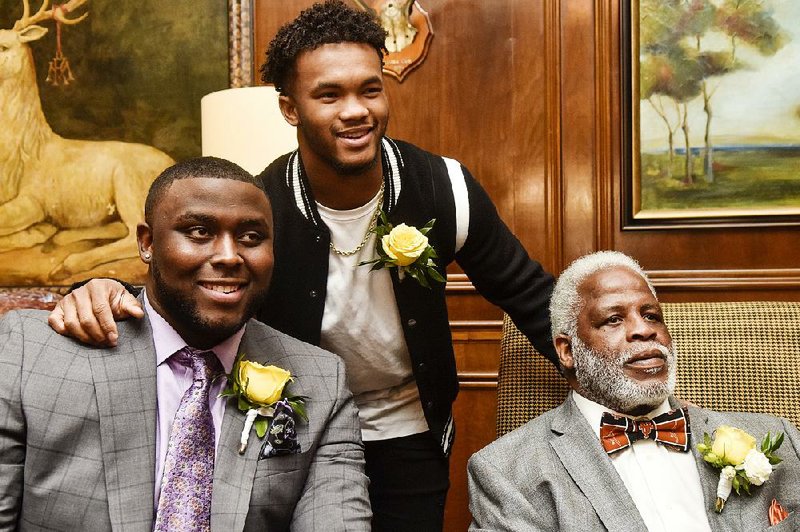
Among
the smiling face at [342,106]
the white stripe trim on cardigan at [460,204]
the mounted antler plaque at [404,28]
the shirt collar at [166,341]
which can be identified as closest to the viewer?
the shirt collar at [166,341]

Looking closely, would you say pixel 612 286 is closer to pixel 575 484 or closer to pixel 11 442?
pixel 575 484

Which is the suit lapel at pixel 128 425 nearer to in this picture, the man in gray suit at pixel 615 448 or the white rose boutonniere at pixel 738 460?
the man in gray suit at pixel 615 448

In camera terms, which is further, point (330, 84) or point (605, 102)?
point (605, 102)

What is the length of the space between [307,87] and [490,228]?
0.77m

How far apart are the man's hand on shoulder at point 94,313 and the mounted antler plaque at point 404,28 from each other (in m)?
2.38

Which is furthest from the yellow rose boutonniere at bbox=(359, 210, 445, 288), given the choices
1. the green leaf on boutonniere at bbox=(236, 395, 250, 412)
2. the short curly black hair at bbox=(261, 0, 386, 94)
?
the green leaf on boutonniere at bbox=(236, 395, 250, 412)

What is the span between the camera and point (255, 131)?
329 centimetres

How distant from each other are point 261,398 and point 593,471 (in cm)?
100

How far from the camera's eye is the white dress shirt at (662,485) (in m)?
2.26

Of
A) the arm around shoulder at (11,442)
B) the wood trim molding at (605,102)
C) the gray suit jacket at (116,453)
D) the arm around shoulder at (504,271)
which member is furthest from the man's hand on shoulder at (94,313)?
the wood trim molding at (605,102)

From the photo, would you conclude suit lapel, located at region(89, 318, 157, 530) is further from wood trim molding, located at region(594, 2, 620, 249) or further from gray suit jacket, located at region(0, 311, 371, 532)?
wood trim molding, located at region(594, 2, 620, 249)

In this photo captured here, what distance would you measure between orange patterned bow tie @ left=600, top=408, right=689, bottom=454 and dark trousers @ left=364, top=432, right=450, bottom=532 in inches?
23.3

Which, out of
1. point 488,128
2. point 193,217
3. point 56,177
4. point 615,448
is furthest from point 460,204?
point 56,177

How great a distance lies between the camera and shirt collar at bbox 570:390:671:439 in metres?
2.47
